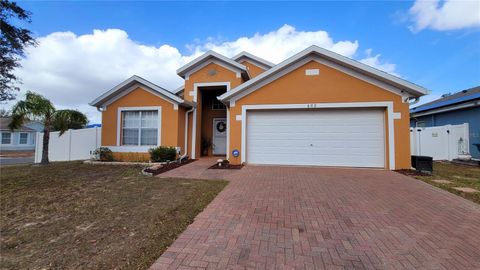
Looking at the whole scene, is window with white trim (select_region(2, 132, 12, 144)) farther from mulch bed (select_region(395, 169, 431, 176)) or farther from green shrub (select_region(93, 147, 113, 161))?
mulch bed (select_region(395, 169, 431, 176))

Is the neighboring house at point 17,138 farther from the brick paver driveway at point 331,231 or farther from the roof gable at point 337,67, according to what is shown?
the brick paver driveway at point 331,231

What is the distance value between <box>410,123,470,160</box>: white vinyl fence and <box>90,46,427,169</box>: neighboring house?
4.83 m

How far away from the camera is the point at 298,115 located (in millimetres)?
10305

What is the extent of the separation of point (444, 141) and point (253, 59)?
13.2 meters

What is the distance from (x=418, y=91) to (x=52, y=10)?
16.8m

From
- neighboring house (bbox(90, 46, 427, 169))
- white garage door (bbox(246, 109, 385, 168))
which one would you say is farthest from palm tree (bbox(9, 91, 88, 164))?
white garage door (bbox(246, 109, 385, 168))

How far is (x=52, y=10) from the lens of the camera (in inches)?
424

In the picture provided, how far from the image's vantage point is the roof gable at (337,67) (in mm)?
9102

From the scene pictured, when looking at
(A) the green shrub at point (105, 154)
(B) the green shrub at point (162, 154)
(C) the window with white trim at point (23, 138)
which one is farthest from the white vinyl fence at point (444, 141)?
(C) the window with white trim at point (23, 138)

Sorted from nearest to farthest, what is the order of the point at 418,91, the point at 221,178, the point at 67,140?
1. the point at 221,178
2. the point at 418,91
3. the point at 67,140

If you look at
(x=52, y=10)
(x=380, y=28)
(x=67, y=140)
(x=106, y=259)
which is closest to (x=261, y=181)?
(x=106, y=259)

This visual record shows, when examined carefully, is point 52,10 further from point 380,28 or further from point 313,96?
point 380,28

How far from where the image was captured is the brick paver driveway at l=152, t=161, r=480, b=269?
281cm

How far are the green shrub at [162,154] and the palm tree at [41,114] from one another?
5.19 m
